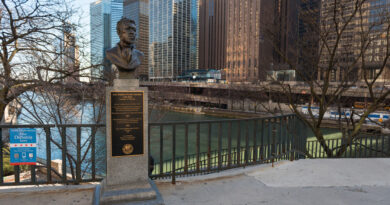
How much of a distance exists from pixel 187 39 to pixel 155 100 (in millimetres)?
113766

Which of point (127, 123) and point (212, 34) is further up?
point (212, 34)

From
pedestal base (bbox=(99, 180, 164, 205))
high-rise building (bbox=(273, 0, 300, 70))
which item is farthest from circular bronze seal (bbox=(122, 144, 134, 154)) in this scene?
high-rise building (bbox=(273, 0, 300, 70))

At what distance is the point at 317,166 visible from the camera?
5332 mm

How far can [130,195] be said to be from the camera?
351 centimetres

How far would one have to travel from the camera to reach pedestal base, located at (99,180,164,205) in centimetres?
342

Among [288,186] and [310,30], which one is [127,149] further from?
[310,30]

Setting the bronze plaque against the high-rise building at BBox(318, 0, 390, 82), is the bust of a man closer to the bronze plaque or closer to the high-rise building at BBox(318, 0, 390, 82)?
the bronze plaque

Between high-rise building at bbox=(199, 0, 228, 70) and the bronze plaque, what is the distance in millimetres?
133570

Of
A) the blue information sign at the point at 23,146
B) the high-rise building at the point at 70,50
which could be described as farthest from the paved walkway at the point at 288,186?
the high-rise building at the point at 70,50

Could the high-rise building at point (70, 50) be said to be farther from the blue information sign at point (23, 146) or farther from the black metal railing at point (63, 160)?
the blue information sign at point (23, 146)

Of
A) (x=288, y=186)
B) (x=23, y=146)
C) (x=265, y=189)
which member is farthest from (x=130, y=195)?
(x=288, y=186)

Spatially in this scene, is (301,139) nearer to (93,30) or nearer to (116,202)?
(116,202)

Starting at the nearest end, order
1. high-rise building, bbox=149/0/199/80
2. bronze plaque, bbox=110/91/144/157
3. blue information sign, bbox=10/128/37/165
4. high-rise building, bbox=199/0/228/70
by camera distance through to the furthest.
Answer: bronze plaque, bbox=110/91/144/157 → blue information sign, bbox=10/128/37/165 → high-rise building, bbox=149/0/199/80 → high-rise building, bbox=199/0/228/70

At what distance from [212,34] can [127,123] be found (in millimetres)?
151364
